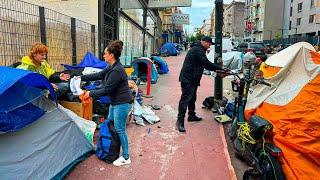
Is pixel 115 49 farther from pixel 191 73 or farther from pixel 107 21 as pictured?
pixel 107 21

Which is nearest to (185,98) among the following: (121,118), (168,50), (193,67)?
(193,67)

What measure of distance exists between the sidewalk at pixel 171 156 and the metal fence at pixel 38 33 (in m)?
2.57

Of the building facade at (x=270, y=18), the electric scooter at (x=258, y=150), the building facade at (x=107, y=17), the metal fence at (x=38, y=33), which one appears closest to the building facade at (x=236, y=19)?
the building facade at (x=270, y=18)

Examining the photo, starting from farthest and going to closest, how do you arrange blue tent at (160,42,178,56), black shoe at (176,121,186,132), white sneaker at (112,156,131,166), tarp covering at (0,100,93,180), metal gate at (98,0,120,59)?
blue tent at (160,42,178,56), metal gate at (98,0,120,59), black shoe at (176,121,186,132), white sneaker at (112,156,131,166), tarp covering at (0,100,93,180)

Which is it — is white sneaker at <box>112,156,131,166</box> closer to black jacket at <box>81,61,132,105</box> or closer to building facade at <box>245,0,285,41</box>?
black jacket at <box>81,61,132,105</box>

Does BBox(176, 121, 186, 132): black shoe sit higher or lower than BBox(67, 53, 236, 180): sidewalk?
higher

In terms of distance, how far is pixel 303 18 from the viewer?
67062 millimetres

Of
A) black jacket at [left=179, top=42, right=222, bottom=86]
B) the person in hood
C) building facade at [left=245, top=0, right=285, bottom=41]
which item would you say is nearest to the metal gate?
black jacket at [left=179, top=42, right=222, bottom=86]

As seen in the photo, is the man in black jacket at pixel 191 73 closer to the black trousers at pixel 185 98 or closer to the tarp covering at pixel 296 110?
the black trousers at pixel 185 98

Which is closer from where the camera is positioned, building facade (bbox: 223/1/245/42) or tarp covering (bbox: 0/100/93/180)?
tarp covering (bbox: 0/100/93/180)

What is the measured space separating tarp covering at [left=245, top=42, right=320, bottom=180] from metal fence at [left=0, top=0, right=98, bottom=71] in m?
4.35

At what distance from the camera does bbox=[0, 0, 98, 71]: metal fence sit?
6.33m

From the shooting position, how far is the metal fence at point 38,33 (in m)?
6.33

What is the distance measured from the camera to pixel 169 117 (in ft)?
26.8
